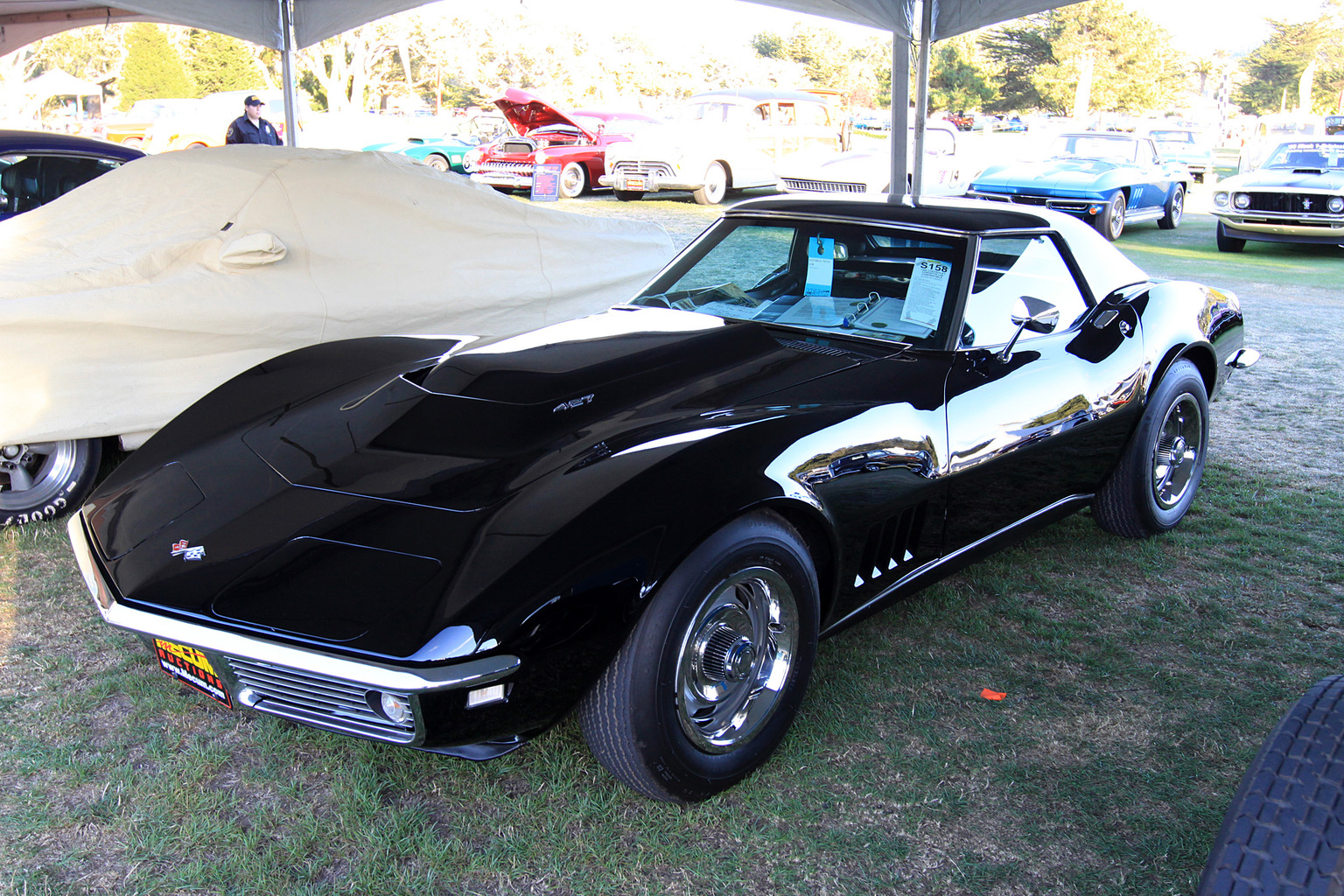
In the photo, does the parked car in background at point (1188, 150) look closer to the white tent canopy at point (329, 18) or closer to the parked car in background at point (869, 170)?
the parked car in background at point (869, 170)

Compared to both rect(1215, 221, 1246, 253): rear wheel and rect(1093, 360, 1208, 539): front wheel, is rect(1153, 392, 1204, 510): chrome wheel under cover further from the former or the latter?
rect(1215, 221, 1246, 253): rear wheel

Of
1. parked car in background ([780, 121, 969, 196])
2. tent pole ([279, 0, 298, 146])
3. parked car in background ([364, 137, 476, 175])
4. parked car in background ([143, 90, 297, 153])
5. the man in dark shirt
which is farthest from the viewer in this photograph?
parked car in background ([364, 137, 476, 175])

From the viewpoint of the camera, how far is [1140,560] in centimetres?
376

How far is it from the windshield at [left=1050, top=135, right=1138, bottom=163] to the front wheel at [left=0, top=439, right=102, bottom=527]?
43.3ft

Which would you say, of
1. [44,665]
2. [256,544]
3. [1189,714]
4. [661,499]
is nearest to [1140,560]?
[1189,714]

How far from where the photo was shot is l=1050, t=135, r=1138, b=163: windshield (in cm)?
1364

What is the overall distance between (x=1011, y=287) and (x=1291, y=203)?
10970 mm

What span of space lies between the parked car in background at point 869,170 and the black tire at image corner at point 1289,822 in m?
12.4

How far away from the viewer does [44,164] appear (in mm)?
6098

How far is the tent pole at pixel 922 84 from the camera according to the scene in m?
7.42

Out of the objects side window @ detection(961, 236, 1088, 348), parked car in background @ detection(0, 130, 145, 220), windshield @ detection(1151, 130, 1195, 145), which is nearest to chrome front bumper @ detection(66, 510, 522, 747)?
side window @ detection(961, 236, 1088, 348)

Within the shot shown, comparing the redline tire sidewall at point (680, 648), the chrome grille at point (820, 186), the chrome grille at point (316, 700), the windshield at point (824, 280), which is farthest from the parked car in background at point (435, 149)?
the chrome grille at point (316, 700)

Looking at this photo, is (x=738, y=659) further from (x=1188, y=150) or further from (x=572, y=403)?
(x=1188, y=150)

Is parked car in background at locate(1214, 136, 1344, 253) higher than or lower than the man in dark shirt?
lower
